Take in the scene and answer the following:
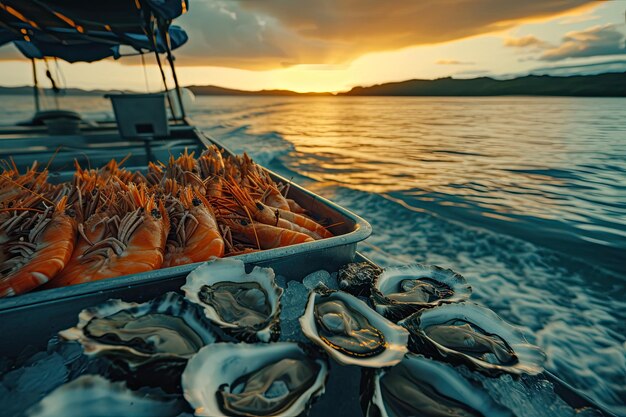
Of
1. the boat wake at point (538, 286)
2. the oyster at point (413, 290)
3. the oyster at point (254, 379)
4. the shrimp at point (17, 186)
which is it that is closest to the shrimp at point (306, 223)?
the oyster at point (413, 290)

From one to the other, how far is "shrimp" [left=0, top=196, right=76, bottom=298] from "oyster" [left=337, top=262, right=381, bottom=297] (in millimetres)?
1649

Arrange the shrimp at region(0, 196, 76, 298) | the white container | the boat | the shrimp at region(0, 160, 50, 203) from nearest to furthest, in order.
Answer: the boat, the shrimp at region(0, 196, 76, 298), the shrimp at region(0, 160, 50, 203), the white container

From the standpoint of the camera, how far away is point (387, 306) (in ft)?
5.01

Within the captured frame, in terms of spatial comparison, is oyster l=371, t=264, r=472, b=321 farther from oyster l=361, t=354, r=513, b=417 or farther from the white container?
the white container

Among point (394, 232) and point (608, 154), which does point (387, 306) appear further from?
point (608, 154)

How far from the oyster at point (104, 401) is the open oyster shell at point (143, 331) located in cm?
9

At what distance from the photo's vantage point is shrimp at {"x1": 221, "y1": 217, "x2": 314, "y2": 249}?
91.5 inches

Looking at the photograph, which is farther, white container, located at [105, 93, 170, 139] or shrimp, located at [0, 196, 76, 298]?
white container, located at [105, 93, 170, 139]

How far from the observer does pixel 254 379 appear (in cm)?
113

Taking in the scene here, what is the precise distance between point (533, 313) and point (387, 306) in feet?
8.25

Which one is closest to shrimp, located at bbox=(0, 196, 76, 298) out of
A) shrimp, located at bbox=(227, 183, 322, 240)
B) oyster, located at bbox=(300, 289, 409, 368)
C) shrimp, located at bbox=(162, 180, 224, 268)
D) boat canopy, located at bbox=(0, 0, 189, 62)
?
shrimp, located at bbox=(162, 180, 224, 268)

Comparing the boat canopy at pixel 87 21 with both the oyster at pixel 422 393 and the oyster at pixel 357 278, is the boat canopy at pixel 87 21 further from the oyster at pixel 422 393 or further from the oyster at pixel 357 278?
the oyster at pixel 422 393

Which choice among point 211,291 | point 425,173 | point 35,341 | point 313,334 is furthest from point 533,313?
point 425,173

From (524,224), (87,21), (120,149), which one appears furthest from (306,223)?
(87,21)
